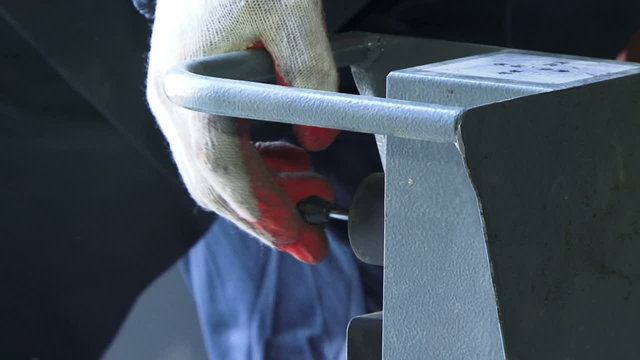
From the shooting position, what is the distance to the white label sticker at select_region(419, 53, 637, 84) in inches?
34.8

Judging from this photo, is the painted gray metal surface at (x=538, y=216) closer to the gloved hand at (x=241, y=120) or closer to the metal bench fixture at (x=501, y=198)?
the metal bench fixture at (x=501, y=198)

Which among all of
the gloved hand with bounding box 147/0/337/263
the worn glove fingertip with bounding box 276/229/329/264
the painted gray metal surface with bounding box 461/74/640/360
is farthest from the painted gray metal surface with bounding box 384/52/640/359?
the worn glove fingertip with bounding box 276/229/329/264

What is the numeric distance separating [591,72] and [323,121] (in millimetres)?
268

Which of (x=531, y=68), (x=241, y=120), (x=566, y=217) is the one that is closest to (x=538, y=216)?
(x=566, y=217)

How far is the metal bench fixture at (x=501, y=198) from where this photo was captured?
0.80 metres

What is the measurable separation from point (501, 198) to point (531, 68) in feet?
0.61

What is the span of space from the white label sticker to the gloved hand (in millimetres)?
224

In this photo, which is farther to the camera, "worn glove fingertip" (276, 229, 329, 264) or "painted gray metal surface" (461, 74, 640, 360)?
"worn glove fingertip" (276, 229, 329, 264)

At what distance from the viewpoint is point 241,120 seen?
1.17 metres

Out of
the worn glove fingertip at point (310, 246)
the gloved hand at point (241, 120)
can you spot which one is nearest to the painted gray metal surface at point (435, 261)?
the gloved hand at point (241, 120)

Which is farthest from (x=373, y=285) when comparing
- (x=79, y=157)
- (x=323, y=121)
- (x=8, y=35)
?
(x=323, y=121)

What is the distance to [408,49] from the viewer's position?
124 centimetres

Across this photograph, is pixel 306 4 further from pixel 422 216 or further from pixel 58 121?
pixel 58 121

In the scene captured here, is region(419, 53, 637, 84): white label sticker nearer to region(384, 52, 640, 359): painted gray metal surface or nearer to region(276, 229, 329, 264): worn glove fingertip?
region(384, 52, 640, 359): painted gray metal surface
